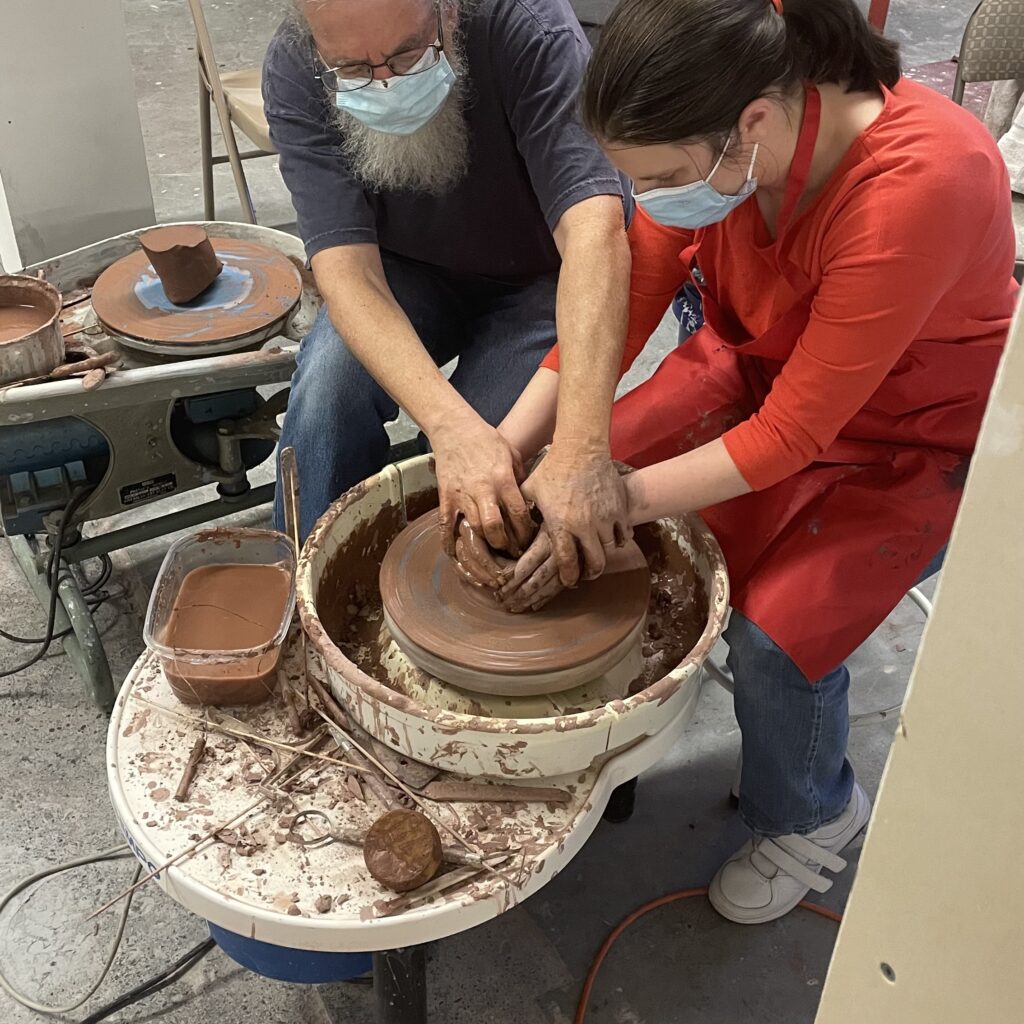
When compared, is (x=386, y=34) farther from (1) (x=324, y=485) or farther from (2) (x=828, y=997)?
(2) (x=828, y=997)

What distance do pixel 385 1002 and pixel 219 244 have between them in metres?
1.59

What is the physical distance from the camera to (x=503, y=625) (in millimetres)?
1382

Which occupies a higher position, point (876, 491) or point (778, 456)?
point (778, 456)

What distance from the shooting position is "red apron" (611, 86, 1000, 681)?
4.75ft

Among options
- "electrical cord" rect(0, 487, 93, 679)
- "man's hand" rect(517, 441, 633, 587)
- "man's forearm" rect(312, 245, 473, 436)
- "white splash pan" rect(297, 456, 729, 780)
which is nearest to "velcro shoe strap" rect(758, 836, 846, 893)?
"white splash pan" rect(297, 456, 729, 780)

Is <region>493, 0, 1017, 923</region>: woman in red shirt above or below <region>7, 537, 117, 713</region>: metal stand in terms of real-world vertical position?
above

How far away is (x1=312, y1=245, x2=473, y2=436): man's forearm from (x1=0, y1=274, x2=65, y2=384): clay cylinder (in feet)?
1.67

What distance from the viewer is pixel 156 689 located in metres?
1.39

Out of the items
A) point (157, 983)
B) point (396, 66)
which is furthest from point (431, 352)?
point (157, 983)

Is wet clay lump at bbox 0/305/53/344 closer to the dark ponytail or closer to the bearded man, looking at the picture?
the bearded man

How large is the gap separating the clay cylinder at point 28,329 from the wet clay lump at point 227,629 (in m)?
0.58

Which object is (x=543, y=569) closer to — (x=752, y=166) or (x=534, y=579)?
(x=534, y=579)

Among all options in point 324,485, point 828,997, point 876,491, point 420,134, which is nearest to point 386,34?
point 420,134

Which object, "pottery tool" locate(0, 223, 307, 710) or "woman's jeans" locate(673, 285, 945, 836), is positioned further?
"pottery tool" locate(0, 223, 307, 710)
